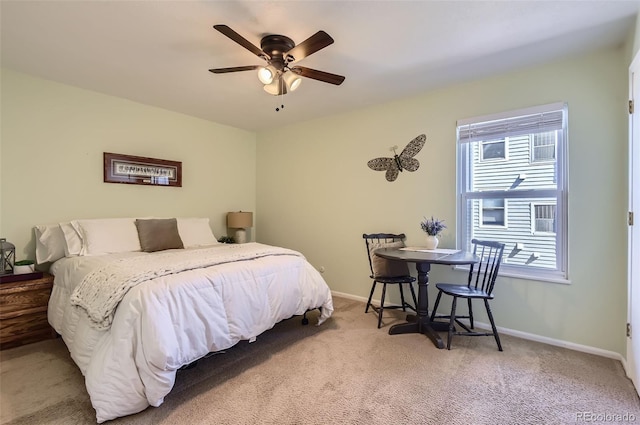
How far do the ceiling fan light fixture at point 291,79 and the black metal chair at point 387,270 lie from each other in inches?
70.6

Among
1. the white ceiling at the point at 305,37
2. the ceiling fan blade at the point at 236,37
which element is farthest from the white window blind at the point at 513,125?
the ceiling fan blade at the point at 236,37

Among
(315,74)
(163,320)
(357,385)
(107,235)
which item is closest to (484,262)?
(357,385)

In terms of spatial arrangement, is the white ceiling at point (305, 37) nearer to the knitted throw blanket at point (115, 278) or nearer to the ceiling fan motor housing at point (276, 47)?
the ceiling fan motor housing at point (276, 47)

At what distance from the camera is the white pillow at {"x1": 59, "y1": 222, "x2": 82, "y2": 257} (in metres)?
A: 2.82

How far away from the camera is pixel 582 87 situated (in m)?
2.46

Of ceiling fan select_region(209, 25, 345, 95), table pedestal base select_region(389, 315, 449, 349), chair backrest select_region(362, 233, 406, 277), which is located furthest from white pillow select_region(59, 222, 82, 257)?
table pedestal base select_region(389, 315, 449, 349)

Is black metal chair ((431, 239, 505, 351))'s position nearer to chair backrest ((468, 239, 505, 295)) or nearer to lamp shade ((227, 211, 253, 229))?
chair backrest ((468, 239, 505, 295))

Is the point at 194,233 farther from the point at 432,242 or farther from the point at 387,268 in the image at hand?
the point at 432,242

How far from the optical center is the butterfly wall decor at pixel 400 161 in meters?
3.33

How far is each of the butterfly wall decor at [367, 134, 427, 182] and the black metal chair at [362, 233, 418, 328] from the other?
0.71 metres

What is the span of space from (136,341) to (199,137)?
3.19 m

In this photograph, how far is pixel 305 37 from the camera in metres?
2.19

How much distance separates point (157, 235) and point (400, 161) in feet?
9.23

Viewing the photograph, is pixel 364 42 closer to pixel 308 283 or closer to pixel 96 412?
pixel 308 283
